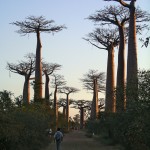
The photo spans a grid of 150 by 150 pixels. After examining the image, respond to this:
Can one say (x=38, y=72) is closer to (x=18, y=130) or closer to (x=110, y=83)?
(x=110, y=83)

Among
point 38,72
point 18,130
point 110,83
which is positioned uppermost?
point 38,72

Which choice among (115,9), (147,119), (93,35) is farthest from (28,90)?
(147,119)

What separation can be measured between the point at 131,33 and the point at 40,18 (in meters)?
9.87

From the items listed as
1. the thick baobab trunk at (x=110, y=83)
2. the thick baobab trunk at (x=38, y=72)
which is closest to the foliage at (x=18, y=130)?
the thick baobab trunk at (x=110, y=83)

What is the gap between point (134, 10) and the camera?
1986 cm

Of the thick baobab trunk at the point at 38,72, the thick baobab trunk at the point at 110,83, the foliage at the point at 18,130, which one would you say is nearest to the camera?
the foliage at the point at 18,130

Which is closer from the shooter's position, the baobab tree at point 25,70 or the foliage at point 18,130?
the foliage at point 18,130

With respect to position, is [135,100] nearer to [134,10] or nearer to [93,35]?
[134,10]

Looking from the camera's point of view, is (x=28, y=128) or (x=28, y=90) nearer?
(x=28, y=128)

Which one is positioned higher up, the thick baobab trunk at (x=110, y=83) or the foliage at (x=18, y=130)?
the thick baobab trunk at (x=110, y=83)

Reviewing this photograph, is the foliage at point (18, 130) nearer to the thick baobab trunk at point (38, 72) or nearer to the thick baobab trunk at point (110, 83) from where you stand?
the thick baobab trunk at point (110, 83)

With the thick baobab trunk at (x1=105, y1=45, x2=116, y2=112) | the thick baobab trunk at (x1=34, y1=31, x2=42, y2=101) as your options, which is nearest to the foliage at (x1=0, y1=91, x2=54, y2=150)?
the thick baobab trunk at (x1=105, y1=45, x2=116, y2=112)

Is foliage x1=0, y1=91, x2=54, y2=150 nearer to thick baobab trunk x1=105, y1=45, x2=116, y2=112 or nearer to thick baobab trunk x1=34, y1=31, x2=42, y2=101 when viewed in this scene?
thick baobab trunk x1=105, y1=45, x2=116, y2=112

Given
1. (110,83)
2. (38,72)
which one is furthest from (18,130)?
(38,72)
